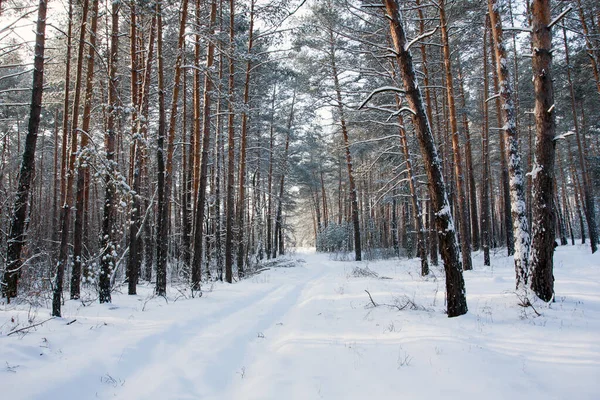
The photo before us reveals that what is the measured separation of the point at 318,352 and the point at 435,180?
3564 mm

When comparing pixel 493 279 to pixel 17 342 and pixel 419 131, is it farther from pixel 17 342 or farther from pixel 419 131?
pixel 17 342

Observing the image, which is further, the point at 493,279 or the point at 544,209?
the point at 493,279

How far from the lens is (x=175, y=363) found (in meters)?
4.39

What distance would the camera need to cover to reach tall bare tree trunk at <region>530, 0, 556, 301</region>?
5867 mm

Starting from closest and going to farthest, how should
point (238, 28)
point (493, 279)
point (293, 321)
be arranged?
point (293, 321) → point (493, 279) → point (238, 28)

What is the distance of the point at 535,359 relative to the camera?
12.7 feet

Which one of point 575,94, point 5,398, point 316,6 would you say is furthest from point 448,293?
point 575,94

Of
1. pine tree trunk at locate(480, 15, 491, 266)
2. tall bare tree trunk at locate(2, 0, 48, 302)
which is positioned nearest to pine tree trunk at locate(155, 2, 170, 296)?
tall bare tree trunk at locate(2, 0, 48, 302)

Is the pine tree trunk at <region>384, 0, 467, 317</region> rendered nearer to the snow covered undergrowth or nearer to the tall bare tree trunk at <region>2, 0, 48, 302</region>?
the snow covered undergrowth

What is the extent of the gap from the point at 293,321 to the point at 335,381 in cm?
288

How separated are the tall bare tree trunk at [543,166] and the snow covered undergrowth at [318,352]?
632 millimetres

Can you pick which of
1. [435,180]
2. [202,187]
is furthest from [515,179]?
[202,187]

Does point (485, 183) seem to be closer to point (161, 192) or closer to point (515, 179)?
point (515, 179)

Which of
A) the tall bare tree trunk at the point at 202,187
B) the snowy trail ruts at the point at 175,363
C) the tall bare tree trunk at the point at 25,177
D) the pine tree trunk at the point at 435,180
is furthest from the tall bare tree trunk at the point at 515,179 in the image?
the tall bare tree trunk at the point at 25,177
